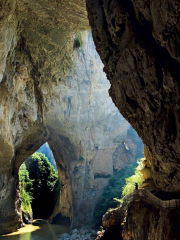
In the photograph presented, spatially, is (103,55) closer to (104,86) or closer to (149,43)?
(149,43)

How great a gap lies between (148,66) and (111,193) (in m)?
16.4

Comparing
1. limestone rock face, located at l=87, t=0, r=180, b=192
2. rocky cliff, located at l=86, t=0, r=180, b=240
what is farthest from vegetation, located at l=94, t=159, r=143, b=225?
limestone rock face, located at l=87, t=0, r=180, b=192

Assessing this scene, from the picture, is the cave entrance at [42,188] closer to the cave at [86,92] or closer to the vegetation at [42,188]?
the vegetation at [42,188]

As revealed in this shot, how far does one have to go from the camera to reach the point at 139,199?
27.7 feet

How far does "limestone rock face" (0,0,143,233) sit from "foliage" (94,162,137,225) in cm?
61

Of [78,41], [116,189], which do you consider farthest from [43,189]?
[78,41]

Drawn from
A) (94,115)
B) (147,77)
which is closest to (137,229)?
(147,77)

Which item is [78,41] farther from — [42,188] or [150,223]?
[42,188]

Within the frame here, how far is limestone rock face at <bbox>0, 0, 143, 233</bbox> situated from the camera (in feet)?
40.3

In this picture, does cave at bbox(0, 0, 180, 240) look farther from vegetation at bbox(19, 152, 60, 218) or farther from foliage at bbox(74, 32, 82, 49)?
vegetation at bbox(19, 152, 60, 218)

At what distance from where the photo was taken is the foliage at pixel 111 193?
750 inches

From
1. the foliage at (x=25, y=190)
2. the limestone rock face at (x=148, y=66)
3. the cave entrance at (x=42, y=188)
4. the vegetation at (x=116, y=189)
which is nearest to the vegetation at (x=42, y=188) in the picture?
the cave entrance at (x=42, y=188)

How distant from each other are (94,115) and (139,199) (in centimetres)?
1518

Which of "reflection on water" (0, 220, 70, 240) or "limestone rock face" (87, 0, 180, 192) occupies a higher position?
"limestone rock face" (87, 0, 180, 192)
